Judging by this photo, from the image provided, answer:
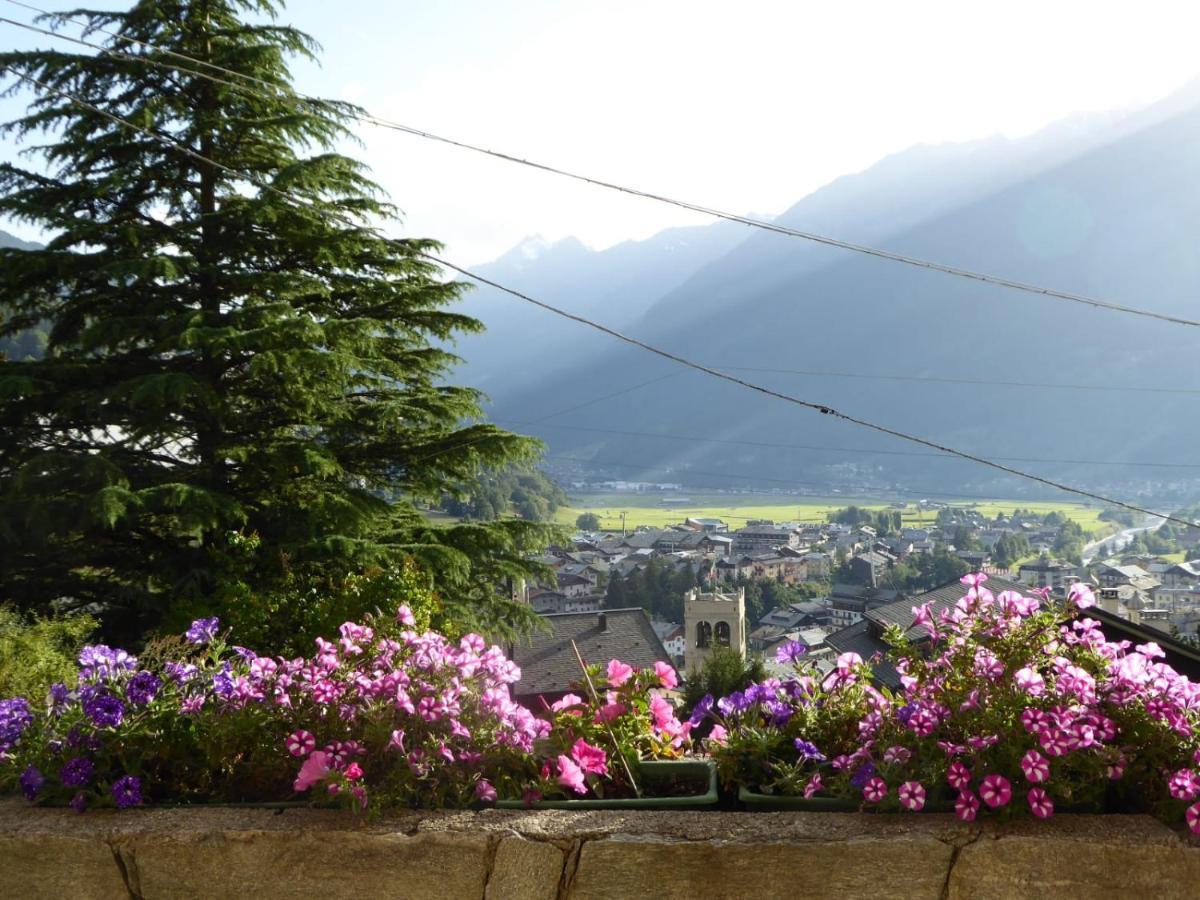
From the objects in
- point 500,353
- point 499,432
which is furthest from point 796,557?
point 500,353

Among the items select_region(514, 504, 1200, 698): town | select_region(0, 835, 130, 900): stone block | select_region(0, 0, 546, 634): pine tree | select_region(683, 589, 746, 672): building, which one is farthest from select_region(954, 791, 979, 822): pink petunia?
select_region(683, 589, 746, 672): building

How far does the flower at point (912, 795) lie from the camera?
147cm

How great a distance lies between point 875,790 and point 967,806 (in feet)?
0.45

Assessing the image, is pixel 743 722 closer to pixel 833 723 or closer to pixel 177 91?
pixel 833 723

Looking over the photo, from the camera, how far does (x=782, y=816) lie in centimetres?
152

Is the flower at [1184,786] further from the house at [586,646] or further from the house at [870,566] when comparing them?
the house at [870,566]

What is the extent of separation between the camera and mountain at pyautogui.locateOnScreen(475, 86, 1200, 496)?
97000mm

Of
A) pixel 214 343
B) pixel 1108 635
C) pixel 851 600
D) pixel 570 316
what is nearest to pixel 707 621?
pixel 851 600

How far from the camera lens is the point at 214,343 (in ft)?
20.1

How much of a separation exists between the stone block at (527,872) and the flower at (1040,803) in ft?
2.38

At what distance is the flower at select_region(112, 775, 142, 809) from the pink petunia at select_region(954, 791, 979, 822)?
1.42 m

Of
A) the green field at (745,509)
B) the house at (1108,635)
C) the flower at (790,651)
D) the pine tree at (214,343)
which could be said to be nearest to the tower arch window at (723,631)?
the house at (1108,635)

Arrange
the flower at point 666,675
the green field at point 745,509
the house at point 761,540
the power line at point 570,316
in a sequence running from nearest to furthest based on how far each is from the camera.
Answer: the flower at point 666,675
the power line at point 570,316
the house at point 761,540
the green field at point 745,509

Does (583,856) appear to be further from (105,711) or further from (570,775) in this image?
(105,711)
